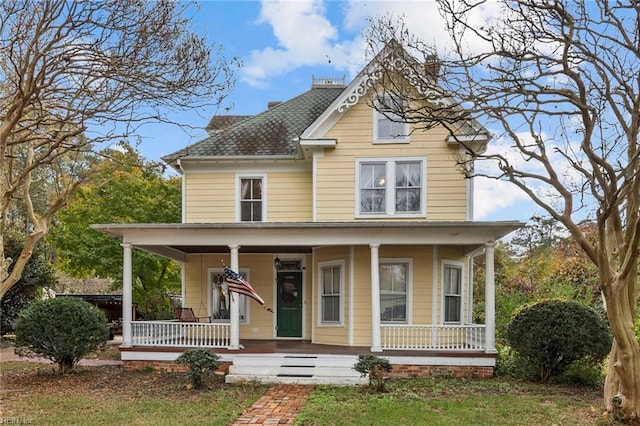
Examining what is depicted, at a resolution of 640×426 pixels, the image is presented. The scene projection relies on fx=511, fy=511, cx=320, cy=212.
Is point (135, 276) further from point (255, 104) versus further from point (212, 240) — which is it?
point (212, 240)

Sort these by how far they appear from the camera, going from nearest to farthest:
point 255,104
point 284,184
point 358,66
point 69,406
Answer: point 69,406
point 358,66
point 284,184
point 255,104

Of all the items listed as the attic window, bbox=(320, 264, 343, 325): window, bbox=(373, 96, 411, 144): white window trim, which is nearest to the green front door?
bbox=(320, 264, 343, 325): window

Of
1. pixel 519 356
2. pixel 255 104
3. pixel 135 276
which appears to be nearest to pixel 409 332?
pixel 519 356

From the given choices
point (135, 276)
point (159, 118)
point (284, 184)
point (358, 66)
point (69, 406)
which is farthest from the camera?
point (135, 276)

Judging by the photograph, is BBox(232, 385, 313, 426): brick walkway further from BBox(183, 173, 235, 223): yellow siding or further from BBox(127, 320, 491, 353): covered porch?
BBox(183, 173, 235, 223): yellow siding

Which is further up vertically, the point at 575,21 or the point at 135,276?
the point at 575,21

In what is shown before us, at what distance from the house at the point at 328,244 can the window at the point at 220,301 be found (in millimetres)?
32

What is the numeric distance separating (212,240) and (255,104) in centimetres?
773

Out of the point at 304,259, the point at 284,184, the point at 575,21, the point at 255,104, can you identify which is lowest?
the point at 304,259

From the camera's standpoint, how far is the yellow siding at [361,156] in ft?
43.9

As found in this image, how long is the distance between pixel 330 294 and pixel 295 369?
3.15 metres

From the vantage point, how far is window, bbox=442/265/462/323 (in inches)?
531

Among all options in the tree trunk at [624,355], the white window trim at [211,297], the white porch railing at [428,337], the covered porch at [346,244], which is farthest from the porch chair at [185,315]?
the tree trunk at [624,355]

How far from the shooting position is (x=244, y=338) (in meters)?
14.9
